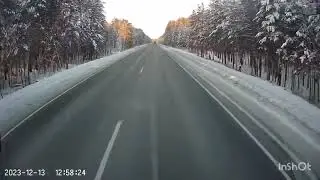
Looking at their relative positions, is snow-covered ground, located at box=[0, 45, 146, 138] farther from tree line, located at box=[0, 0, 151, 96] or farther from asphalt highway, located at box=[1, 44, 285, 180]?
tree line, located at box=[0, 0, 151, 96]

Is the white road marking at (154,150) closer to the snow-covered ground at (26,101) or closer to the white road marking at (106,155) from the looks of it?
the white road marking at (106,155)

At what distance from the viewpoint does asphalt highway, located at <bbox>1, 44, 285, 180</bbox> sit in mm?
7500

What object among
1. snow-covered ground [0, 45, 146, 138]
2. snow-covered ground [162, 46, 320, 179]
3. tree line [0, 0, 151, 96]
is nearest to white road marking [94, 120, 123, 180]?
snow-covered ground [0, 45, 146, 138]

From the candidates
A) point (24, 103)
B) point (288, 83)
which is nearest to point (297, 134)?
point (24, 103)

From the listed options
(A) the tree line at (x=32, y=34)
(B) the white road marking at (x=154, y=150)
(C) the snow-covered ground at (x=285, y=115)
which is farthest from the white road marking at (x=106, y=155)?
(A) the tree line at (x=32, y=34)

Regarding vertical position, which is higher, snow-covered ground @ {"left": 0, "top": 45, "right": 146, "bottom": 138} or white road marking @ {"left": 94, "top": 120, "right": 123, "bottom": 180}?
snow-covered ground @ {"left": 0, "top": 45, "right": 146, "bottom": 138}

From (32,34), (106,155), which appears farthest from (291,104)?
(32,34)

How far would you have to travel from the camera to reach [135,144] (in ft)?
30.7

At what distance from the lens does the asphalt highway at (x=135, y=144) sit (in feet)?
24.6

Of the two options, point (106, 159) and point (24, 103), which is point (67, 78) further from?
point (106, 159)

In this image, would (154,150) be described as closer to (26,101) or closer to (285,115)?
(285,115)

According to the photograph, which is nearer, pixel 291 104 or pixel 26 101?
pixel 291 104

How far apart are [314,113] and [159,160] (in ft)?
21.8

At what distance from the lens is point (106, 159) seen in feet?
27.0
